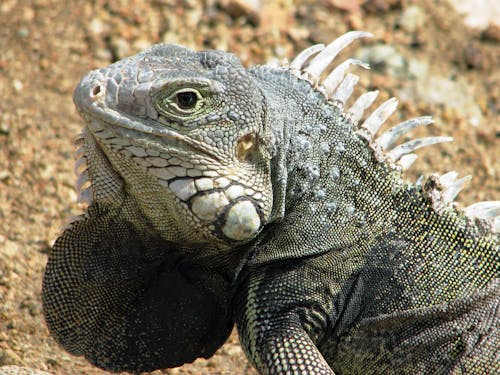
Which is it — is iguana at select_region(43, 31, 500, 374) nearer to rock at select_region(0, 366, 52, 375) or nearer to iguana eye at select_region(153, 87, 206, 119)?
iguana eye at select_region(153, 87, 206, 119)

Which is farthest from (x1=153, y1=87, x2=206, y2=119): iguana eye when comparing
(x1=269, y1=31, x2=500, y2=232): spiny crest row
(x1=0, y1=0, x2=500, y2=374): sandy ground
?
(x1=0, y1=0, x2=500, y2=374): sandy ground

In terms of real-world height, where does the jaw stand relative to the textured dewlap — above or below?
above

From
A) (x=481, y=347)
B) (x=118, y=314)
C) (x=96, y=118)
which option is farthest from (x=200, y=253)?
(x=481, y=347)

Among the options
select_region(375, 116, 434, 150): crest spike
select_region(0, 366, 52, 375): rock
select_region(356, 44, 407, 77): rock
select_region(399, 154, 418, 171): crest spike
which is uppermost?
select_region(375, 116, 434, 150): crest spike

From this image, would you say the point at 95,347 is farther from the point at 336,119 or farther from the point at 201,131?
the point at 336,119

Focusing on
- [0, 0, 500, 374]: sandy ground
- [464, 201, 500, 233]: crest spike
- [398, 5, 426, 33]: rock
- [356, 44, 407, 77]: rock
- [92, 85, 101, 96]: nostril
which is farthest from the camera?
[398, 5, 426, 33]: rock

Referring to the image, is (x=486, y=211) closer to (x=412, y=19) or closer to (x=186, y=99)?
(x=186, y=99)
